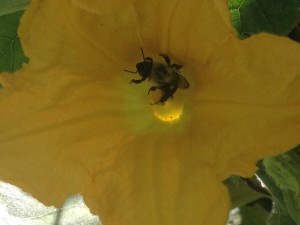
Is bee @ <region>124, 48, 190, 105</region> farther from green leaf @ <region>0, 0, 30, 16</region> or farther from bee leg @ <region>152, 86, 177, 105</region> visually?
green leaf @ <region>0, 0, 30, 16</region>

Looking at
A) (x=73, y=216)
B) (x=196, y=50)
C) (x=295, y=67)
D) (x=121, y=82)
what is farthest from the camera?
(x=73, y=216)

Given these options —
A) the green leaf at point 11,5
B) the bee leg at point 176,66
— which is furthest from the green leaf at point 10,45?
the bee leg at point 176,66

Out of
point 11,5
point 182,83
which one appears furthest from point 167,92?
point 11,5

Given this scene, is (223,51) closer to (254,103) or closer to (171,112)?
(254,103)

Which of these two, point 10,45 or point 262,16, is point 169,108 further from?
point 10,45

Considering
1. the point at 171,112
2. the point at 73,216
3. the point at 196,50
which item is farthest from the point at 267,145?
the point at 73,216

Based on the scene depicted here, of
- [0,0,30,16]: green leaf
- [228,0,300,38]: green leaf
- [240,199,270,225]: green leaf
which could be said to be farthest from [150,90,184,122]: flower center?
[240,199,270,225]: green leaf
